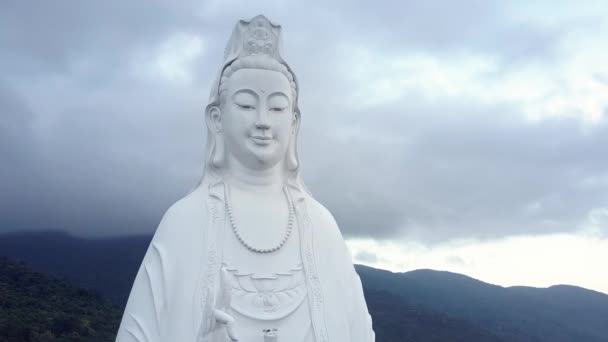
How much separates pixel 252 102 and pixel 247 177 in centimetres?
80

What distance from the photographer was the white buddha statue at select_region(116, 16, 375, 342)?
6492 mm

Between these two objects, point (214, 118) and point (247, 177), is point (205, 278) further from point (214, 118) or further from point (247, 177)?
point (214, 118)

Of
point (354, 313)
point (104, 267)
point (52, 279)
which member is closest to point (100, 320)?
point (52, 279)

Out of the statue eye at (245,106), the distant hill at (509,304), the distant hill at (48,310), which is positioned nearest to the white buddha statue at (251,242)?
the statue eye at (245,106)

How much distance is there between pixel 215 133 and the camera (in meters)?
7.62

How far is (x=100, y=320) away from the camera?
2048cm

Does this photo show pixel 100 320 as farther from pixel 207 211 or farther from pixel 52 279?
pixel 207 211

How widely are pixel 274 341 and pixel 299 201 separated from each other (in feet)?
5.91

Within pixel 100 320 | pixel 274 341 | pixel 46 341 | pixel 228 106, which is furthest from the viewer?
pixel 100 320

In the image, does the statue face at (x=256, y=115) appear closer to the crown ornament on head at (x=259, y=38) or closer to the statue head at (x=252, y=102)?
the statue head at (x=252, y=102)

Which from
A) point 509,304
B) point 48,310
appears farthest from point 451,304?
point 48,310

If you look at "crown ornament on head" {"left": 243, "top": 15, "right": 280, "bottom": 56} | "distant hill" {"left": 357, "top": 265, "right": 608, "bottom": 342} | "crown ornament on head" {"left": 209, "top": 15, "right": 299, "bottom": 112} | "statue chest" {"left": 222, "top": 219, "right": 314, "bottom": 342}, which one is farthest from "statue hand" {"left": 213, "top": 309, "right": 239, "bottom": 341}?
"distant hill" {"left": 357, "top": 265, "right": 608, "bottom": 342}

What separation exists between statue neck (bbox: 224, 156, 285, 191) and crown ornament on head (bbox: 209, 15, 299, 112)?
2.39ft

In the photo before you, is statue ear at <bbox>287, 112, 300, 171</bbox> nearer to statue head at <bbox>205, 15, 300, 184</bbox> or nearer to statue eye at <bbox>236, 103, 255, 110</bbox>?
statue head at <bbox>205, 15, 300, 184</bbox>
